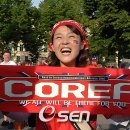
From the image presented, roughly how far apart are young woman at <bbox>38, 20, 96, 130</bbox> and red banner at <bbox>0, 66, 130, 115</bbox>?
67 mm

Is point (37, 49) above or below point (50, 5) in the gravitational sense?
below

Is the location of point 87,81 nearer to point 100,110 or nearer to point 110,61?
point 100,110

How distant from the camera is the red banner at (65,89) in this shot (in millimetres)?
2787

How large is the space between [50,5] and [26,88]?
4955 centimetres

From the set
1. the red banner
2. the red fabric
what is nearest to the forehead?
the red banner

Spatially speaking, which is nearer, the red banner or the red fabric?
the red fabric

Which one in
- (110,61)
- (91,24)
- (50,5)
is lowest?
(110,61)

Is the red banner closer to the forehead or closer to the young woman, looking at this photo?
the young woman

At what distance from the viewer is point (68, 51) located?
267cm

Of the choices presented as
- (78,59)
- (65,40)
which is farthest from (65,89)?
(65,40)

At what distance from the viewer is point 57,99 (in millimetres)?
2844

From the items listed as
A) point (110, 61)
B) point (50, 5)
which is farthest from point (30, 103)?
point (50, 5)

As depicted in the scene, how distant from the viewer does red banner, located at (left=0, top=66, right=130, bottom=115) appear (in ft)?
9.14

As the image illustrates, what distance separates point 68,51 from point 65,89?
12.5 inches
